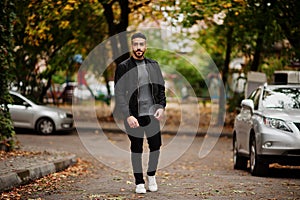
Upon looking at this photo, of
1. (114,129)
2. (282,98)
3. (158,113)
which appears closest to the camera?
(158,113)

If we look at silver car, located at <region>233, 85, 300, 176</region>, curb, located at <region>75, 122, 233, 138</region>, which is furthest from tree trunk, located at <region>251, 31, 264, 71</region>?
silver car, located at <region>233, 85, 300, 176</region>

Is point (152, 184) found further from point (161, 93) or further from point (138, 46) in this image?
point (138, 46)

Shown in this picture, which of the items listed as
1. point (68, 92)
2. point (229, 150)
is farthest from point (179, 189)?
point (68, 92)

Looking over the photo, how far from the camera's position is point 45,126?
26.0m

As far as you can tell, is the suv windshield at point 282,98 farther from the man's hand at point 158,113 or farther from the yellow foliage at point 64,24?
the yellow foliage at point 64,24

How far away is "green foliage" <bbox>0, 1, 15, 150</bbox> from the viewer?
1412 cm

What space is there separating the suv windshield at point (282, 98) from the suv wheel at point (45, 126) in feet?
44.3

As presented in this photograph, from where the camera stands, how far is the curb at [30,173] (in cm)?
987

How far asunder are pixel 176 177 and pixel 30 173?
2732 millimetres

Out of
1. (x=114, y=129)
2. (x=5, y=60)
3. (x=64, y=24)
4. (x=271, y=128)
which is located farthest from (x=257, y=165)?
(x=64, y=24)

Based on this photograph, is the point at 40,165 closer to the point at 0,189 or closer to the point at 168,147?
the point at 0,189

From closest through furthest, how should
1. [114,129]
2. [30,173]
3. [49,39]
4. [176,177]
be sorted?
[30,173]
[176,177]
[114,129]
[49,39]

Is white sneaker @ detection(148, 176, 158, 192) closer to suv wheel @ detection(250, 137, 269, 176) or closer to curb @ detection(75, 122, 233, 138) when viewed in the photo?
suv wheel @ detection(250, 137, 269, 176)

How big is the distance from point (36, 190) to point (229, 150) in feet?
42.6
